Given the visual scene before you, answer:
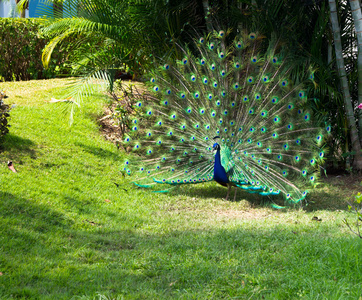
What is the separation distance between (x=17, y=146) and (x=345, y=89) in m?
6.25

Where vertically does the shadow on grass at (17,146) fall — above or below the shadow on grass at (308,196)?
above

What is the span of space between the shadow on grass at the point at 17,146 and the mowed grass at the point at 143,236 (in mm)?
22

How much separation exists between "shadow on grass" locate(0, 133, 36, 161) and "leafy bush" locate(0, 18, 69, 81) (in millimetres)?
4761

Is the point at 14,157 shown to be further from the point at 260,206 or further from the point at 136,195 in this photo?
the point at 260,206

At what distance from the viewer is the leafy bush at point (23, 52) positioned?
38.5ft

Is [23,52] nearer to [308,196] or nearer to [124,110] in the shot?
[124,110]

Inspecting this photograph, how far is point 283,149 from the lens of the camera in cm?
680

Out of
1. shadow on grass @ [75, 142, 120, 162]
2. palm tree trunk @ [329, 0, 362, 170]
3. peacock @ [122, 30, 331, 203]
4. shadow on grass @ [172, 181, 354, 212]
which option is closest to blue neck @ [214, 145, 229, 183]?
peacock @ [122, 30, 331, 203]

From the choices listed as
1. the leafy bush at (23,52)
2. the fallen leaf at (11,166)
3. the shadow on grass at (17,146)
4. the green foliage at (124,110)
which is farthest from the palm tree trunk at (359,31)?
the leafy bush at (23,52)

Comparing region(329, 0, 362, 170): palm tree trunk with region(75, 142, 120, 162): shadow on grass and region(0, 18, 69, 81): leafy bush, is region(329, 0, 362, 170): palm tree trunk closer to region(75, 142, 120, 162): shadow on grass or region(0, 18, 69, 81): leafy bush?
region(75, 142, 120, 162): shadow on grass

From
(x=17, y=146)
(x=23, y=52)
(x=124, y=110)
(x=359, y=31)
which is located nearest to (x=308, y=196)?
(x=359, y=31)

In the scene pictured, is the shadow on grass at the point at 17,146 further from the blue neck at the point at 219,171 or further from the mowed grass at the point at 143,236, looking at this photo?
the blue neck at the point at 219,171

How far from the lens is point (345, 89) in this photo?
8227 millimetres

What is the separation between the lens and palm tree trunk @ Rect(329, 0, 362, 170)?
794cm
